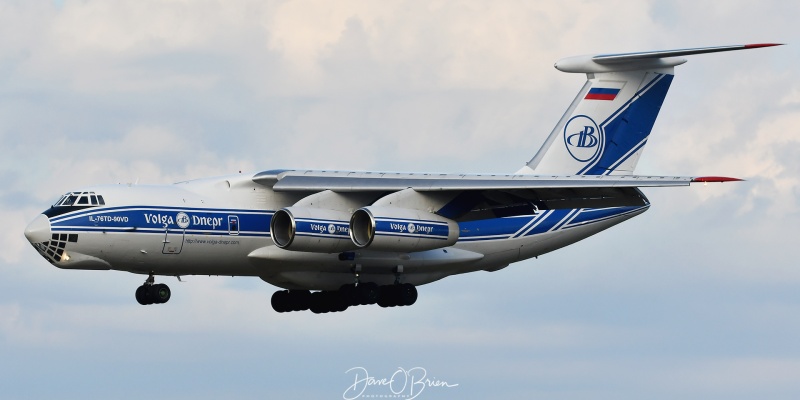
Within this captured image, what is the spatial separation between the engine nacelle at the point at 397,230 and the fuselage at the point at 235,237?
1.17 ft

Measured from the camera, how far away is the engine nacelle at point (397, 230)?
1603cm

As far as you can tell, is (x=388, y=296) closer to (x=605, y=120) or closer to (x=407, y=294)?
(x=407, y=294)

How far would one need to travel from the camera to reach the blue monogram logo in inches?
741

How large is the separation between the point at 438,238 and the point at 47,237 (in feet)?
13.5

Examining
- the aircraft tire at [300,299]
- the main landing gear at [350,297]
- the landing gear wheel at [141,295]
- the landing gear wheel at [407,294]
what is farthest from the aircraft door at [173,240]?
the landing gear wheel at [407,294]

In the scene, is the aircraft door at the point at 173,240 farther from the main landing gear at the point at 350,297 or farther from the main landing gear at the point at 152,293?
the main landing gear at the point at 350,297

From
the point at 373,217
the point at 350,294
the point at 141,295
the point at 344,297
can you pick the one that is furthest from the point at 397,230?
the point at 141,295

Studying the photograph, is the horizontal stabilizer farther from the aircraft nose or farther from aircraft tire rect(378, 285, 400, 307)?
the aircraft nose

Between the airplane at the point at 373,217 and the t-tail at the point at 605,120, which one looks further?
the t-tail at the point at 605,120

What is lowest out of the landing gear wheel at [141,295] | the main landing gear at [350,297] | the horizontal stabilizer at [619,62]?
the landing gear wheel at [141,295]

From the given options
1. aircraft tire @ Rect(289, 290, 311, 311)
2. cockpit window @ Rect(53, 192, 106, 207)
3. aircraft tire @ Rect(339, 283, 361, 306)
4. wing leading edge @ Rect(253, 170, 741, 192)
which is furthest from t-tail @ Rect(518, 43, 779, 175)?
cockpit window @ Rect(53, 192, 106, 207)

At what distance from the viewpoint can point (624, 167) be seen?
1895cm

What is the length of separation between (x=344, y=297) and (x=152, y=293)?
7.23ft

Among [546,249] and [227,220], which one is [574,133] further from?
[227,220]
